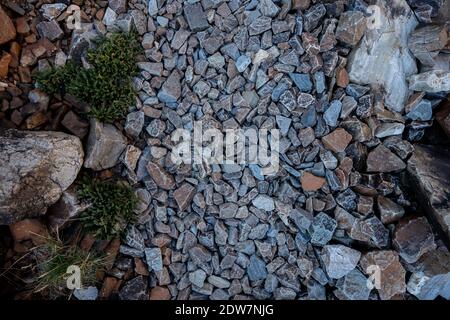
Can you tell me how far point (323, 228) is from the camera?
3660mm

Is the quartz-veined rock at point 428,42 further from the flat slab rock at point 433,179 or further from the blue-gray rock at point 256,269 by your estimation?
the blue-gray rock at point 256,269

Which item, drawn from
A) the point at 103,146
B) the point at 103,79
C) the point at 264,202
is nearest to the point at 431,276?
the point at 264,202

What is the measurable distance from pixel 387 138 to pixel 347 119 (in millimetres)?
419

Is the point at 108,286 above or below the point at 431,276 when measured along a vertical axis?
above

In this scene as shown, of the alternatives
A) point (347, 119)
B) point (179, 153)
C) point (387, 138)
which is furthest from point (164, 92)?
point (387, 138)

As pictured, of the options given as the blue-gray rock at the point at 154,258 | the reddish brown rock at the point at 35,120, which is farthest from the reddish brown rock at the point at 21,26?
the blue-gray rock at the point at 154,258

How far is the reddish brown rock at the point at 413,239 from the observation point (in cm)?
363

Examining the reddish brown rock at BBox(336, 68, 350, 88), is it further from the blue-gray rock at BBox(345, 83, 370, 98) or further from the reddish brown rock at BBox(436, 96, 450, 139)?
the reddish brown rock at BBox(436, 96, 450, 139)

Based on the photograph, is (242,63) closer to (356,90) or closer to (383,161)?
(356,90)

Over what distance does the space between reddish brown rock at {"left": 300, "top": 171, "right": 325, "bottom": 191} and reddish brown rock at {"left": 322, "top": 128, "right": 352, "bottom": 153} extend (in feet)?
0.95

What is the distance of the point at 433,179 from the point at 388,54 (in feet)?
3.80

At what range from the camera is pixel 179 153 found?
3775 mm

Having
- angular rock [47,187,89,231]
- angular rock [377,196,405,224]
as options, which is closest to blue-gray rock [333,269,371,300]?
angular rock [377,196,405,224]
